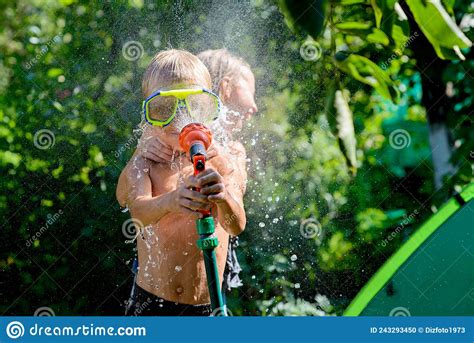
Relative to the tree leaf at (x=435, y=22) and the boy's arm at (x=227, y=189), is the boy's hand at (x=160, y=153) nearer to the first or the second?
the boy's arm at (x=227, y=189)

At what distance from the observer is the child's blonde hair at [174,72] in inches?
72.0

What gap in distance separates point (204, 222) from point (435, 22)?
880 millimetres

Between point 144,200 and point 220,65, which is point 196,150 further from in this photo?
point 220,65

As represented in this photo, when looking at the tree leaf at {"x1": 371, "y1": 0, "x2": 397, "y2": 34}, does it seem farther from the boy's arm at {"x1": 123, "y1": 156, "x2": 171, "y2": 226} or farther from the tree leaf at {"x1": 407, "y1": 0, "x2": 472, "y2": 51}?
the boy's arm at {"x1": 123, "y1": 156, "x2": 171, "y2": 226}

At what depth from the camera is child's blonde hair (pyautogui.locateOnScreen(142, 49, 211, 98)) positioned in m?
1.83

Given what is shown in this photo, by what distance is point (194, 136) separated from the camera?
1.63m

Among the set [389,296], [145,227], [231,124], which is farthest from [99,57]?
[389,296]

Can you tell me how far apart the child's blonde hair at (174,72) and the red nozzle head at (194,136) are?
8.5 inches

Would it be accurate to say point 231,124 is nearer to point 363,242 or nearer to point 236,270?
point 236,270

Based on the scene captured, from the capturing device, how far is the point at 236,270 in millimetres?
2047

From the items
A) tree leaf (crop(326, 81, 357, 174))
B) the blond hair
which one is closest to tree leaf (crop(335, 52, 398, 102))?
tree leaf (crop(326, 81, 357, 174))

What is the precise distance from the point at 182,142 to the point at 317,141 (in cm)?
130

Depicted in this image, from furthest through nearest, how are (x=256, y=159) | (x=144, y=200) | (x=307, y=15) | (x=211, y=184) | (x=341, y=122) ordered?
(x=256, y=159), (x=144, y=200), (x=211, y=184), (x=341, y=122), (x=307, y=15)

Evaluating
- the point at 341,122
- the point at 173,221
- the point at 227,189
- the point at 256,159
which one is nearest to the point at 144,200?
the point at 173,221
